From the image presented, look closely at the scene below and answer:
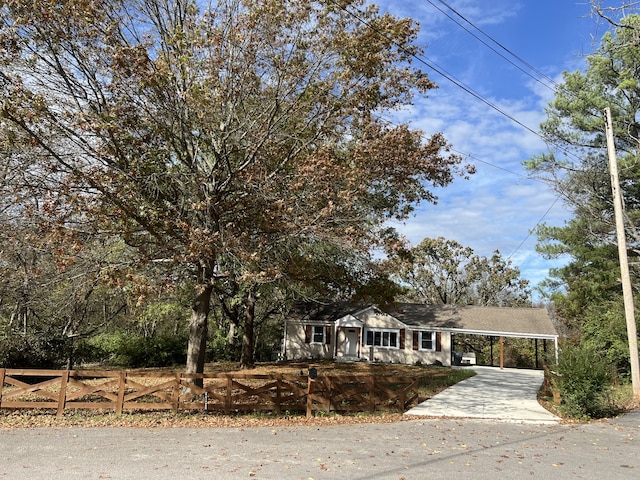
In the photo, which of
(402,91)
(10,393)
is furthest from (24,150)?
(402,91)

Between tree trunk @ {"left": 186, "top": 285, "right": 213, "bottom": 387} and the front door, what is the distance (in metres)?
18.7

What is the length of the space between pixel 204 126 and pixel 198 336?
5504 mm

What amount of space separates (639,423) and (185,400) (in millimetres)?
10997

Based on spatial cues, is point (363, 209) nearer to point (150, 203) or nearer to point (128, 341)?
point (150, 203)

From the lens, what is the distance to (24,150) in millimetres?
9797

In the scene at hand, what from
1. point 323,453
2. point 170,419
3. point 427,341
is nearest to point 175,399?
point 170,419

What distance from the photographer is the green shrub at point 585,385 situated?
11.5 m

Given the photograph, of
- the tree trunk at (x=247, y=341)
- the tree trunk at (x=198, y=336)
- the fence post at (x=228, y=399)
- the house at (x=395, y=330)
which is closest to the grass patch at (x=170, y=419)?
the fence post at (x=228, y=399)

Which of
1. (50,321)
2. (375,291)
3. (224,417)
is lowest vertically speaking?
(224,417)

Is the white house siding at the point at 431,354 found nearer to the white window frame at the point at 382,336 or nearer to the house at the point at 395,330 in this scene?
the house at the point at 395,330

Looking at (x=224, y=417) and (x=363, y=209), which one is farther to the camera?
(x=363, y=209)

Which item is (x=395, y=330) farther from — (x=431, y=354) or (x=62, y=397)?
(x=62, y=397)

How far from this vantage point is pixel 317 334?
101 feet

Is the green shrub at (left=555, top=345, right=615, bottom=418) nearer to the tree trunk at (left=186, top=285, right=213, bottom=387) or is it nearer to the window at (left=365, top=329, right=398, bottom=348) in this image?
the tree trunk at (left=186, top=285, right=213, bottom=387)
